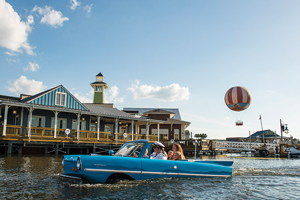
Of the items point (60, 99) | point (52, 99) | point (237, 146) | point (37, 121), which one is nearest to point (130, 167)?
point (52, 99)

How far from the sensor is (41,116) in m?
25.2

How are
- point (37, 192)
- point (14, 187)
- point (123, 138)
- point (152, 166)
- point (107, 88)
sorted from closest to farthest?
1. point (37, 192)
2. point (14, 187)
3. point (152, 166)
4. point (123, 138)
5. point (107, 88)

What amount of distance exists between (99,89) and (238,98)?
107 ft

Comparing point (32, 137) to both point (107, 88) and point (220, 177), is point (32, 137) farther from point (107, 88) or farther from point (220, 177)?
point (107, 88)

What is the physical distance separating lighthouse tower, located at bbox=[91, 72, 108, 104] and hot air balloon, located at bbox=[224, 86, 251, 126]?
30327mm

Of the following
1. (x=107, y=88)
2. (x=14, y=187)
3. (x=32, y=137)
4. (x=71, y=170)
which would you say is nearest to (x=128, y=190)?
(x=71, y=170)

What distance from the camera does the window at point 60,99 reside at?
25.2m

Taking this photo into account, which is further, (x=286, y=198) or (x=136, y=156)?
(x=136, y=156)

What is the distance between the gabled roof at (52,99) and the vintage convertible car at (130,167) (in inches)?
701

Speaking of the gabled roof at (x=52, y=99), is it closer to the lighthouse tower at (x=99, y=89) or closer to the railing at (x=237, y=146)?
the railing at (x=237, y=146)

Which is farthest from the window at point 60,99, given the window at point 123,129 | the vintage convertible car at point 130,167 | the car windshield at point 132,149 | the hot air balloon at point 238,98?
the car windshield at point 132,149

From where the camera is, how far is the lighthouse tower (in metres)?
52.5

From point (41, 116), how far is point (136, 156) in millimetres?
20296

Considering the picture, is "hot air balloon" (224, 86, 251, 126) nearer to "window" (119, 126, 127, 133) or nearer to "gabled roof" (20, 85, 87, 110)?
"window" (119, 126, 127, 133)
